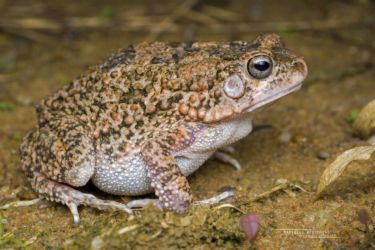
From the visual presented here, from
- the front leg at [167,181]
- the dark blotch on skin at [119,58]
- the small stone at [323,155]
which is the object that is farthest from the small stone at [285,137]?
the dark blotch on skin at [119,58]

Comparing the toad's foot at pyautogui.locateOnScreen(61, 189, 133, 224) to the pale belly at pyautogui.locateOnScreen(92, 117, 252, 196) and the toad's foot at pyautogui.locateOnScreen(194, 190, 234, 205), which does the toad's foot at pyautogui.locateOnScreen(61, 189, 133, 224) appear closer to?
the pale belly at pyautogui.locateOnScreen(92, 117, 252, 196)

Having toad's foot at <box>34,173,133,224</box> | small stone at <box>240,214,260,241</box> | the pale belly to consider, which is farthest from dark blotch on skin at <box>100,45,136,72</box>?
small stone at <box>240,214,260,241</box>

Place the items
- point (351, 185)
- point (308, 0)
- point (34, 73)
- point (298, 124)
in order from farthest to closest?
point (308, 0)
point (34, 73)
point (298, 124)
point (351, 185)

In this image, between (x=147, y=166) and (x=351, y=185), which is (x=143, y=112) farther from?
(x=351, y=185)

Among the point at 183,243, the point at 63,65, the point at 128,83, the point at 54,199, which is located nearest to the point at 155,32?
the point at 63,65

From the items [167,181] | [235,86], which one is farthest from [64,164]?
[235,86]

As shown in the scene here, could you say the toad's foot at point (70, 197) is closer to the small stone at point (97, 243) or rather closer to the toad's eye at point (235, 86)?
the small stone at point (97, 243)

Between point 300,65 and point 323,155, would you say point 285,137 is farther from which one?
point 300,65
